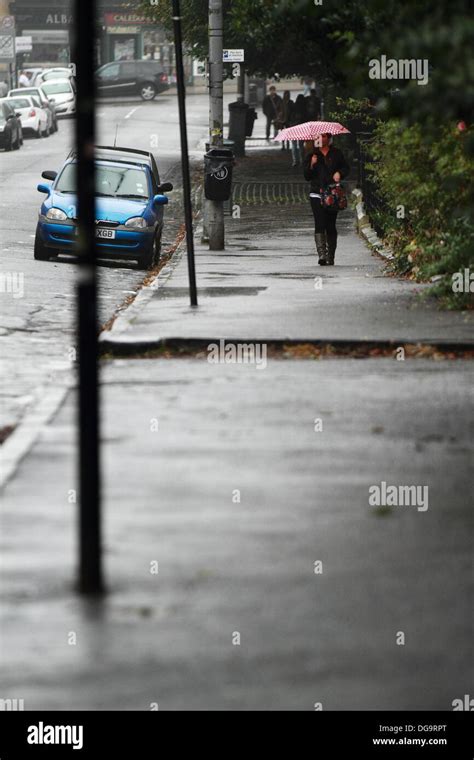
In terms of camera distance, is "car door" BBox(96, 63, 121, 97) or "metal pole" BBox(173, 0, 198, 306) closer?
"metal pole" BBox(173, 0, 198, 306)

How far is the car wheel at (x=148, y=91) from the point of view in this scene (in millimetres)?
67562

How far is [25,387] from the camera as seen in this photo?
41.6 ft

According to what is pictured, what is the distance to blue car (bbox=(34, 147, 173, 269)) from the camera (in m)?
22.6

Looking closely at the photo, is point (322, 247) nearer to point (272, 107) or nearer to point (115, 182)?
point (115, 182)

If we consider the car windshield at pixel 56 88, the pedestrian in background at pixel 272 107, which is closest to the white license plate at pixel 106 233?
the pedestrian in background at pixel 272 107

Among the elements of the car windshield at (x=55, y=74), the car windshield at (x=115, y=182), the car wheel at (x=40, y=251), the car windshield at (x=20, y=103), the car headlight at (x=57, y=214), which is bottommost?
the car windshield at (x=55, y=74)

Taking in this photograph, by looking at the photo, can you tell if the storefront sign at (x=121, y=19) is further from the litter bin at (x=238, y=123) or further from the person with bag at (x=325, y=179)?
the person with bag at (x=325, y=179)

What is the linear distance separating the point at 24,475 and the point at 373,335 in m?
5.66

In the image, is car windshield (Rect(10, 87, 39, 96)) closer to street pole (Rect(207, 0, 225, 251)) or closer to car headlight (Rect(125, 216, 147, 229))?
street pole (Rect(207, 0, 225, 251))

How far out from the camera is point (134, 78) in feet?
222

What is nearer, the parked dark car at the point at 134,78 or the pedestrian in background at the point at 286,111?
Result: the pedestrian in background at the point at 286,111

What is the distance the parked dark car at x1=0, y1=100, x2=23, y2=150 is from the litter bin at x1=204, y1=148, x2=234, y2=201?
892 inches

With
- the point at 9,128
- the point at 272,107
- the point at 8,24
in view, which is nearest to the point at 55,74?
the point at 8,24

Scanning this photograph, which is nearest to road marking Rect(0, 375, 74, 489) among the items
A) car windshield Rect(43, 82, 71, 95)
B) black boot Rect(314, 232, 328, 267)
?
black boot Rect(314, 232, 328, 267)
